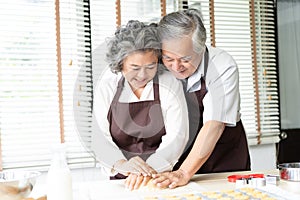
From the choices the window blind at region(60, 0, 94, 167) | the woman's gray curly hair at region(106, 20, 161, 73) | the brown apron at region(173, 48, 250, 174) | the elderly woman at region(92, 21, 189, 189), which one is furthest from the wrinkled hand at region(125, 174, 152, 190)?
the window blind at region(60, 0, 94, 167)

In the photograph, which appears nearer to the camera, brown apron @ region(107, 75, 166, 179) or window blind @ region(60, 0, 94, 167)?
brown apron @ region(107, 75, 166, 179)

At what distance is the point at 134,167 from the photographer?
4.91 feet

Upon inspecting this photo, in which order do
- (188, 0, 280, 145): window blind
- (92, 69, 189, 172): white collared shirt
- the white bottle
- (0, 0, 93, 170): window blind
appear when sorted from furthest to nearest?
(188, 0, 280, 145): window blind, (0, 0, 93, 170): window blind, (92, 69, 189, 172): white collared shirt, the white bottle

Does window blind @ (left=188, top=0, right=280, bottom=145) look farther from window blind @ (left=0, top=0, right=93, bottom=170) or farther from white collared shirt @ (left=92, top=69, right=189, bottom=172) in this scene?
white collared shirt @ (left=92, top=69, right=189, bottom=172)

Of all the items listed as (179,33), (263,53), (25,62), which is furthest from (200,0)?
(179,33)

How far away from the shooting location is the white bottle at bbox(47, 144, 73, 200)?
105cm

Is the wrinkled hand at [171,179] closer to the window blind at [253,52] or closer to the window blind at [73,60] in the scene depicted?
the window blind at [73,60]

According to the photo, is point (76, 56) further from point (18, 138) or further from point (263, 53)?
point (263, 53)

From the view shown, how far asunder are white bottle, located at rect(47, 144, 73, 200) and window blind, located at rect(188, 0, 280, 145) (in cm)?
210

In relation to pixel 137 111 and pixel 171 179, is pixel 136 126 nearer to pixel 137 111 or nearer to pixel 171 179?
pixel 137 111

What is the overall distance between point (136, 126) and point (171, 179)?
0.28 meters

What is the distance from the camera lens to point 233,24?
3055 mm

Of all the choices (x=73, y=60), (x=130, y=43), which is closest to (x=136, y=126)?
(x=130, y=43)

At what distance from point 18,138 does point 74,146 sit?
34cm
